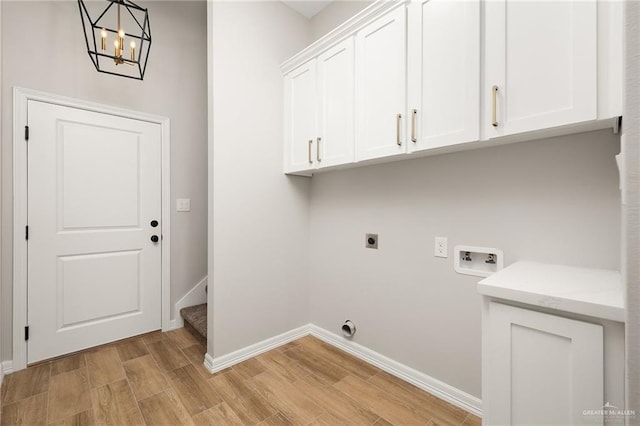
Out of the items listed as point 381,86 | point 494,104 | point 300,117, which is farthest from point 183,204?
point 494,104

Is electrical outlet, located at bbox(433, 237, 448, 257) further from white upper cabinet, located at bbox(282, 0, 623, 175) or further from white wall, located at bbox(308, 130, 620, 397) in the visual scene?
white upper cabinet, located at bbox(282, 0, 623, 175)

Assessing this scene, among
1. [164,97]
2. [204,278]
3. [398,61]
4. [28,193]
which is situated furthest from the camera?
[204,278]

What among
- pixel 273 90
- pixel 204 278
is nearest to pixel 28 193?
pixel 204 278

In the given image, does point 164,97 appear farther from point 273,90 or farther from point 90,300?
point 90,300

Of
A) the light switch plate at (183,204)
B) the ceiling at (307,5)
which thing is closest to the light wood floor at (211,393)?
the light switch plate at (183,204)

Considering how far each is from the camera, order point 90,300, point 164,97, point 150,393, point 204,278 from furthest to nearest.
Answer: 1. point 204,278
2. point 164,97
3. point 90,300
4. point 150,393

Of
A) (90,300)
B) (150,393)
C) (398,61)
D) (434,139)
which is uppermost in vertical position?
(398,61)

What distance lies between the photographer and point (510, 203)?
1.44 metres

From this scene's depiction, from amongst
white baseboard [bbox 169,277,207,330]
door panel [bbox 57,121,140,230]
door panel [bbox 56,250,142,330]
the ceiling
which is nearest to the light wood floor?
door panel [bbox 56,250,142,330]

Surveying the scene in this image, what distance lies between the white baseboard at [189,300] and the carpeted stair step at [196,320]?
0.04m

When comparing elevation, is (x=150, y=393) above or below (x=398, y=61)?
below

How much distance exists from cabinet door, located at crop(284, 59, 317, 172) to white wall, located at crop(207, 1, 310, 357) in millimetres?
85

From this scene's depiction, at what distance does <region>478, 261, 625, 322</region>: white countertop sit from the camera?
785 mm

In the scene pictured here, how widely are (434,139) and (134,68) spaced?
258 centimetres
